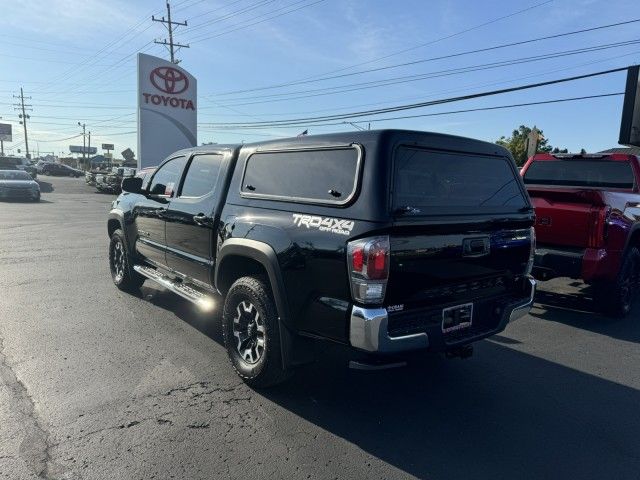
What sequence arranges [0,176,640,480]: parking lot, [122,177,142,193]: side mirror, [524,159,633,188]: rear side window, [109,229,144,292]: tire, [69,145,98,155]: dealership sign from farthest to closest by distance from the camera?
[69,145,98,155]: dealership sign
[524,159,633,188]: rear side window
[109,229,144,292]: tire
[122,177,142,193]: side mirror
[0,176,640,480]: parking lot

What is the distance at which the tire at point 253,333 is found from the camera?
359 centimetres

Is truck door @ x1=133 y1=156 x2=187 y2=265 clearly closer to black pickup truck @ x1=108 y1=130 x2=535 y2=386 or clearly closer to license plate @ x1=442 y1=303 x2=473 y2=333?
black pickup truck @ x1=108 y1=130 x2=535 y2=386

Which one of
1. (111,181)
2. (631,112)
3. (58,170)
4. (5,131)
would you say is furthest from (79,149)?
(631,112)

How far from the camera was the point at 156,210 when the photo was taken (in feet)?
18.0

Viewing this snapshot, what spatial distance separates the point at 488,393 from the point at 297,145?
8.07 feet

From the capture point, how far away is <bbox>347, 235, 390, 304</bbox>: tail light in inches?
114

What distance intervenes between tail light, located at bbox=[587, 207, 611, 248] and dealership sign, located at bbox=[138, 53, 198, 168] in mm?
23435

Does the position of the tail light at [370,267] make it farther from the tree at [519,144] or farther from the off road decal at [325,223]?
the tree at [519,144]

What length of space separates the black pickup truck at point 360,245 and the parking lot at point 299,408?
43 cm

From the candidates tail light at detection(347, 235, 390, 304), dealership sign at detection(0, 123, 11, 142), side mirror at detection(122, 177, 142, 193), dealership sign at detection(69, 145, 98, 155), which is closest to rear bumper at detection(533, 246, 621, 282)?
tail light at detection(347, 235, 390, 304)

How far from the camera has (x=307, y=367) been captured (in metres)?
4.30

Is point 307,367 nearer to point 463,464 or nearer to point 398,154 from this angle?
point 463,464

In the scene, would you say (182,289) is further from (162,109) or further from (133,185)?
(162,109)

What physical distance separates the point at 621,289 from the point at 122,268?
6.29m
